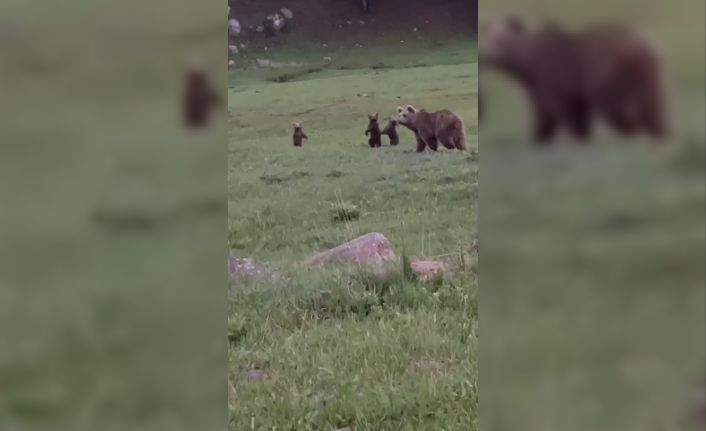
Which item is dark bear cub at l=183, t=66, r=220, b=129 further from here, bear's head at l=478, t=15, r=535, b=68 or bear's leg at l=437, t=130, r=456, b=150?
bear's head at l=478, t=15, r=535, b=68

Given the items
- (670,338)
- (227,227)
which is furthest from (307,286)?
(670,338)

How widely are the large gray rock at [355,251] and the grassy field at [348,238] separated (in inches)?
0.8

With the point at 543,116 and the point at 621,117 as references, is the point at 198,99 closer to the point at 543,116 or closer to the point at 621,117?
the point at 543,116

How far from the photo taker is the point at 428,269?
211 centimetres

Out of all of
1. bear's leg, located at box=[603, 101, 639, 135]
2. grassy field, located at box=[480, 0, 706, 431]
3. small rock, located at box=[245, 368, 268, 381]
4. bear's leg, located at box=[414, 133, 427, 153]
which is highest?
bear's leg, located at box=[603, 101, 639, 135]

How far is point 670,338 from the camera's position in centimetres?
211

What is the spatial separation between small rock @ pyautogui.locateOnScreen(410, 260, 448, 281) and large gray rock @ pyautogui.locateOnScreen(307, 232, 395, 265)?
0.09m

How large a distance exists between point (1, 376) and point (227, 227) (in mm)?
725

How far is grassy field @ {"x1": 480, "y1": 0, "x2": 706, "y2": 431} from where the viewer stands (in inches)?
82.1

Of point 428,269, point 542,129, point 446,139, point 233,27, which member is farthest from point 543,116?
point 233,27

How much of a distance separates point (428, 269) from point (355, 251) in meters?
0.21

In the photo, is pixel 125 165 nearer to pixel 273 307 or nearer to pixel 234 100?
pixel 234 100

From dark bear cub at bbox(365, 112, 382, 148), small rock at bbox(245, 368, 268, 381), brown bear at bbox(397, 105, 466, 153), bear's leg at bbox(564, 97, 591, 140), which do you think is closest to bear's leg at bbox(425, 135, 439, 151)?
brown bear at bbox(397, 105, 466, 153)

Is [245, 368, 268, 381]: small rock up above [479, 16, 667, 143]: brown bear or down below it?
below
